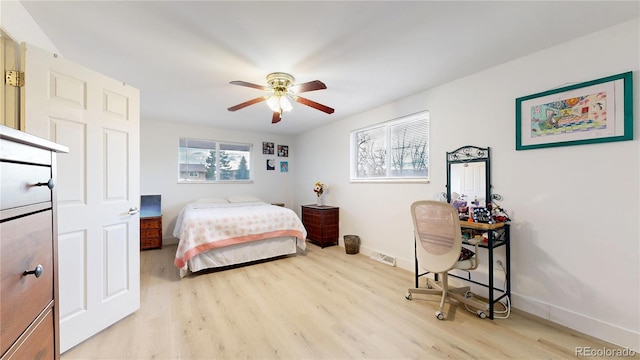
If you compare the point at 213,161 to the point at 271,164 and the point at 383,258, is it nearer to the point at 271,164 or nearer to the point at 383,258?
the point at 271,164

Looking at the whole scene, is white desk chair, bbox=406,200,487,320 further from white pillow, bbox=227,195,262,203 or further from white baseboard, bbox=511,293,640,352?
white pillow, bbox=227,195,262,203

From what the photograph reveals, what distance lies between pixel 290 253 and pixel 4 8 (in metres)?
3.60

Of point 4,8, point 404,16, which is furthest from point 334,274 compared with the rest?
point 4,8

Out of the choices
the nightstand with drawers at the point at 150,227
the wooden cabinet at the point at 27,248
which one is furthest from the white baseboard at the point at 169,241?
the wooden cabinet at the point at 27,248

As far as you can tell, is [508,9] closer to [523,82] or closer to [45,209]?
[523,82]

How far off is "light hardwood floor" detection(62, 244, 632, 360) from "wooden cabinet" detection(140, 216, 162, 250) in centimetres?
146

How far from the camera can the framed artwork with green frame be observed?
183 cm

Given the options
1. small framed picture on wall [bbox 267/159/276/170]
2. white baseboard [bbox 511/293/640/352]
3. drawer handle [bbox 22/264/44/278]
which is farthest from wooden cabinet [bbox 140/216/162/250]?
white baseboard [bbox 511/293/640/352]

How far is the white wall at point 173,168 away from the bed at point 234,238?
1.10 meters

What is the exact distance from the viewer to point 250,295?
263cm

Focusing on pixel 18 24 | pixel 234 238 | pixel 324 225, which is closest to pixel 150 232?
pixel 234 238

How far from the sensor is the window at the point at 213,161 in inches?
199

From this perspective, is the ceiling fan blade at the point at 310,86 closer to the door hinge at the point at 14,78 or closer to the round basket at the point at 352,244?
the door hinge at the point at 14,78

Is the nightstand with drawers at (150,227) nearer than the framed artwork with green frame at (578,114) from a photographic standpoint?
No
